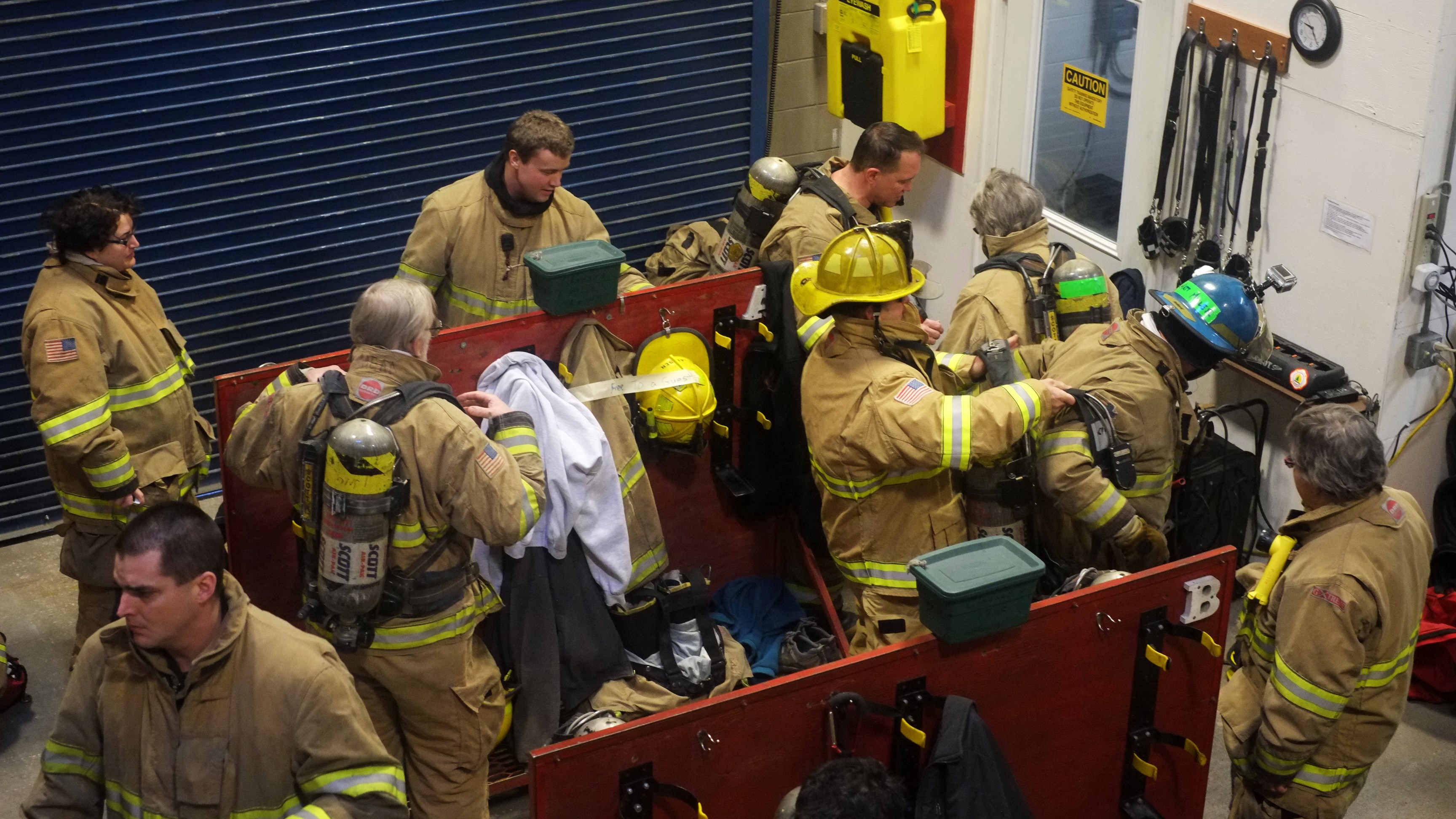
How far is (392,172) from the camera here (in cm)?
725

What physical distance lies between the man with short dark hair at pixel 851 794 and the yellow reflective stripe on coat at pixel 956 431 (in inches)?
49.1

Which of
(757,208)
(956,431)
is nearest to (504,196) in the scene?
→ (757,208)

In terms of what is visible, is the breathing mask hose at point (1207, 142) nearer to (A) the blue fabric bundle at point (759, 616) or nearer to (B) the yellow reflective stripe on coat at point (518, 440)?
(A) the blue fabric bundle at point (759, 616)

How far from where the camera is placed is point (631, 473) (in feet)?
17.0

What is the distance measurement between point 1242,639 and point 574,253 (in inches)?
101

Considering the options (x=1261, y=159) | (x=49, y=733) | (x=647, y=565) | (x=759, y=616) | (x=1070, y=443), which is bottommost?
(x=49, y=733)

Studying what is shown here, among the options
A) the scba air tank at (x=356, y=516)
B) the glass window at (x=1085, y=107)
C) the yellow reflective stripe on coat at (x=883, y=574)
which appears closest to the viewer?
the scba air tank at (x=356, y=516)

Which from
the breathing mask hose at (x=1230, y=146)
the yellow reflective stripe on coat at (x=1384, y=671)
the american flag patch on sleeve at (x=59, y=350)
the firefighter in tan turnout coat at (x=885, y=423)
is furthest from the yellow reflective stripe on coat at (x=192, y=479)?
the breathing mask hose at (x=1230, y=146)

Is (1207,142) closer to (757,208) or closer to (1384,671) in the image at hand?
(757,208)

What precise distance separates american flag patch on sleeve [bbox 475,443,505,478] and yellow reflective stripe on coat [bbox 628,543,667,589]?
1.17 metres

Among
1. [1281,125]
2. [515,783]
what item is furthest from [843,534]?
[1281,125]

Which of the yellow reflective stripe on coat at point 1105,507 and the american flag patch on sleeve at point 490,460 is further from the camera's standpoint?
the yellow reflective stripe on coat at point 1105,507

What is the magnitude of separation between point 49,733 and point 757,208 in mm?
3507

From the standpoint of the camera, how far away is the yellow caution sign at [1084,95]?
7.09 m
